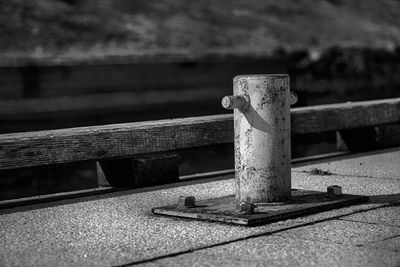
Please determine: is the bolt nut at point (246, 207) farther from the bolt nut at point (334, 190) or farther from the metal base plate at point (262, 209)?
the bolt nut at point (334, 190)

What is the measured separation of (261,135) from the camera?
14.6 feet

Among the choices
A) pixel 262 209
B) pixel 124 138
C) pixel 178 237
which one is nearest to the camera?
pixel 178 237

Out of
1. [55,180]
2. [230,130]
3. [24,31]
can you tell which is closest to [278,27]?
[24,31]

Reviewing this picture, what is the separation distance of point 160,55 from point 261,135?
1835cm

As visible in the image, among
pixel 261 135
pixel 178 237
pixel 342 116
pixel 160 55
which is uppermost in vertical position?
pixel 160 55

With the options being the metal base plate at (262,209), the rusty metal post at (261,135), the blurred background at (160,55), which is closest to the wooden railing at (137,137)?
the metal base plate at (262,209)

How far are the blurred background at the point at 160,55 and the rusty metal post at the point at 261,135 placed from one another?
1095 centimetres

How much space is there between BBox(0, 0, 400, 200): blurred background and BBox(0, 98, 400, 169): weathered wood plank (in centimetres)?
900

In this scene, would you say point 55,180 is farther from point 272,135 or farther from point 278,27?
point 272,135

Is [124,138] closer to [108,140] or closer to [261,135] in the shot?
[108,140]

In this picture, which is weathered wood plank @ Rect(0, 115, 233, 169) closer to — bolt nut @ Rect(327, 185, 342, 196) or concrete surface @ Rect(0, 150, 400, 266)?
concrete surface @ Rect(0, 150, 400, 266)

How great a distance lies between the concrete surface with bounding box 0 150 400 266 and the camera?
11.5 ft

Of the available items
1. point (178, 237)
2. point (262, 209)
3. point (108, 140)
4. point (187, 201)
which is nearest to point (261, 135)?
point (262, 209)

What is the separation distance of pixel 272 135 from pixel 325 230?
26.9 inches
